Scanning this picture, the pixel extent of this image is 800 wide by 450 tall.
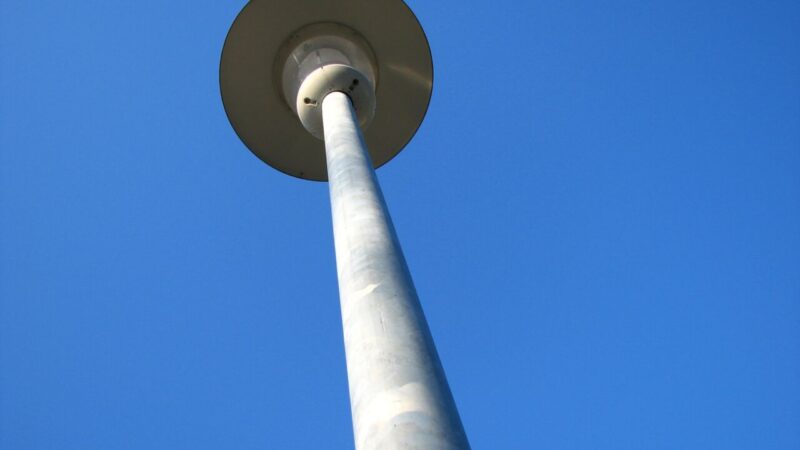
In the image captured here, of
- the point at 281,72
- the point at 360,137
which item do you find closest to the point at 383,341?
the point at 360,137

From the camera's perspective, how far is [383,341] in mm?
5371

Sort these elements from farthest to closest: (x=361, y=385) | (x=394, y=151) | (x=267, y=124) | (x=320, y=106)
A: (x=394, y=151), (x=267, y=124), (x=320, y=106), (x=361, y=385)

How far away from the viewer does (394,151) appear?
15461 millimetres

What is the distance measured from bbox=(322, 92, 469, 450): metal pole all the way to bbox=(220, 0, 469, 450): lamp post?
0.01 metres

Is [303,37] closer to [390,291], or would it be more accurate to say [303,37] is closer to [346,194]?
[346,194]

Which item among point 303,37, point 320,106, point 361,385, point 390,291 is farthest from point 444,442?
point 303,37

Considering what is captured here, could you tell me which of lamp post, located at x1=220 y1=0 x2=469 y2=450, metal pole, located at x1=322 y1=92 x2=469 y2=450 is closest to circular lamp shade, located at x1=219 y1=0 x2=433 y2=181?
lamp post, located at x1=220 y1=0 x2=469 y2=450

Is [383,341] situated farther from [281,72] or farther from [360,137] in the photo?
[281,72]

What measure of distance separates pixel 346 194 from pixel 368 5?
7.05m

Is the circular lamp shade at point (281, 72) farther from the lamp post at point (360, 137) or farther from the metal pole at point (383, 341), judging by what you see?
the metal pole at point (383, 341)

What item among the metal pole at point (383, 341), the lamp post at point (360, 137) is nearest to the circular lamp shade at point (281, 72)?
the lamp post at point (360, 137)

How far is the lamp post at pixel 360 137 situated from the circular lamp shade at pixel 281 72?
2 cm

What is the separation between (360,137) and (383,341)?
15.8 ft

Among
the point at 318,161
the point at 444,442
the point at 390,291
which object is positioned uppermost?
the point at 318,161
